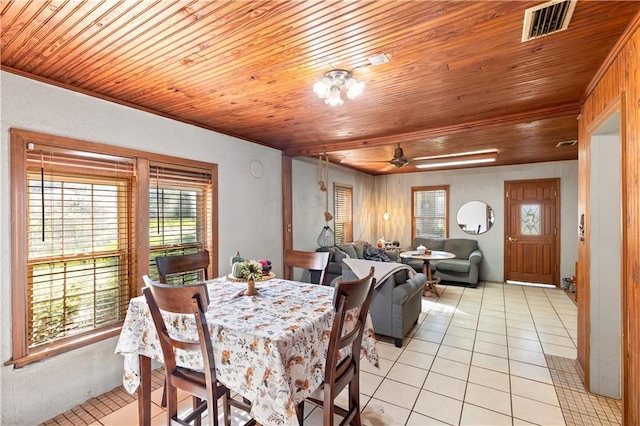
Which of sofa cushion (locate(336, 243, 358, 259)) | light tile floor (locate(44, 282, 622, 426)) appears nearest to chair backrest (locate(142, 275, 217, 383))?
light tile floor (locate(44, 282, 622, 426))

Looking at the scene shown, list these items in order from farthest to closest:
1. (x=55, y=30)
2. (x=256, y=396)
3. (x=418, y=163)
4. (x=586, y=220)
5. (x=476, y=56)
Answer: (x=418, y=163) < (x=586, y=220) < (x=476, y=56) < (x=55, y=30) < (x=256, y=396)

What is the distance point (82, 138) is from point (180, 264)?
125 cm

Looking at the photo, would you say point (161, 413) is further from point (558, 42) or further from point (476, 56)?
point (558, 42)

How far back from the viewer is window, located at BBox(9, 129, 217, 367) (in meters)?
2.03

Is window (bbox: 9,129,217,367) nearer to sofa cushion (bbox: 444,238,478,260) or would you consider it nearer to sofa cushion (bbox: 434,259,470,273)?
sofa cushion (bbox: 434,259,470,273)

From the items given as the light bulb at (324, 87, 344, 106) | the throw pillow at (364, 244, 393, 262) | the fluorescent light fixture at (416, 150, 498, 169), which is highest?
the fluorescent light fixture at (416, 150, 498, 169)

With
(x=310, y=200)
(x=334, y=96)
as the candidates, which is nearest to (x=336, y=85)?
(x=334, y=96)

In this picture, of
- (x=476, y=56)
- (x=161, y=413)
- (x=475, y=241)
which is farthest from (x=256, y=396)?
(x=475, y=241)

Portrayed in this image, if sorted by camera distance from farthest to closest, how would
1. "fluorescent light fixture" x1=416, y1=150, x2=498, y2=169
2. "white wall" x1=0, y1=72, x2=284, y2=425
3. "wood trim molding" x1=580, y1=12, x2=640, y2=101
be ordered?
1. "fluorescent light fixture" x1=416, y1=150, x2=498, y2=169
2. "white wall" x1=0, y1=72, x2=284, y2=425
3. "wood trim molding" x1=580, y1=12, x2=640, y2=101

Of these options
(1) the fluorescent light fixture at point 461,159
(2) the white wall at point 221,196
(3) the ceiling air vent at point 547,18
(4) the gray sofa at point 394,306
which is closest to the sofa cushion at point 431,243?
(2) the white wall at point 221,196

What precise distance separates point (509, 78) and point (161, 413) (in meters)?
3.65

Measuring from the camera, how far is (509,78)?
2215 millimetres

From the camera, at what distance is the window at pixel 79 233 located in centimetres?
203

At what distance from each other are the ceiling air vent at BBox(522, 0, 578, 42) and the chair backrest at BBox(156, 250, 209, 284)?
2.78 m
